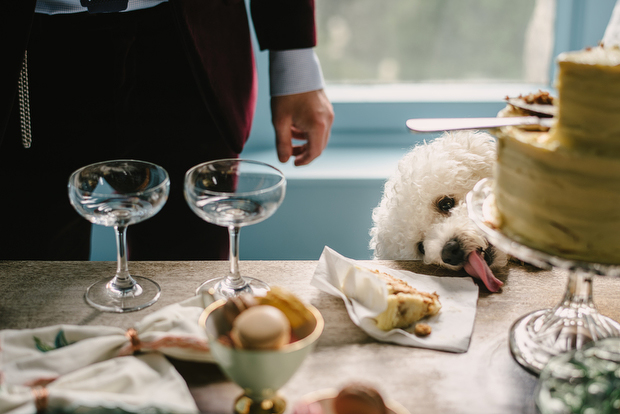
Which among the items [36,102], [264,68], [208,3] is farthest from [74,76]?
[264,68]

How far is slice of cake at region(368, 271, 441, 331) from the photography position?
750mm

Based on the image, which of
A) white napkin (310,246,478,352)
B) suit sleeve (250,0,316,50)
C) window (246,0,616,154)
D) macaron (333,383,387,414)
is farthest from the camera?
window (246,0,616,154)

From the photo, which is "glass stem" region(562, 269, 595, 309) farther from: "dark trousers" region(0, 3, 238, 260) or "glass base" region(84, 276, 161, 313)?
"dark trousers" region(0, 3, 238, 260)

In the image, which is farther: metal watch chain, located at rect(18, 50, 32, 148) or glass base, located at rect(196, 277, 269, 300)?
metal watch chain, located at rect(18, 50, 32, 148)

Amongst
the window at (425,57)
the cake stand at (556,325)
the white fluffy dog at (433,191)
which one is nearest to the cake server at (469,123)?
Answer: the cake stand at (556,325)

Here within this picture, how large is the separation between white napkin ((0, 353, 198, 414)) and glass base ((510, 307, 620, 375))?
430 mm

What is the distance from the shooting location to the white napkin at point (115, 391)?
532 mm

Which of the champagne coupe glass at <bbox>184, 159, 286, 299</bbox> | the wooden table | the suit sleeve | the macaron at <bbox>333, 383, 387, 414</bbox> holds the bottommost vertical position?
the wooden table

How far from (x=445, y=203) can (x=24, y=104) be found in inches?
33.2

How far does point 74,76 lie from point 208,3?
298 mm

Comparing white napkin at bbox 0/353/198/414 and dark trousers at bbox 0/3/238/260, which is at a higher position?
dark trousers at bbox 0/3/238/260

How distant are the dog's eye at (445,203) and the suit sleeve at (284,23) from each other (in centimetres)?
43

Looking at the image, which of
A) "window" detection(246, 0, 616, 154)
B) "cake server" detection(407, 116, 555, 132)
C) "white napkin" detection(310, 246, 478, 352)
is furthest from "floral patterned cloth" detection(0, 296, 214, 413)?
"window" detection(246, 0, 616, 154)

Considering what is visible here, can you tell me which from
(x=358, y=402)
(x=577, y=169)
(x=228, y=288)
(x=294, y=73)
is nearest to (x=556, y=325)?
(x=577, y=169)
